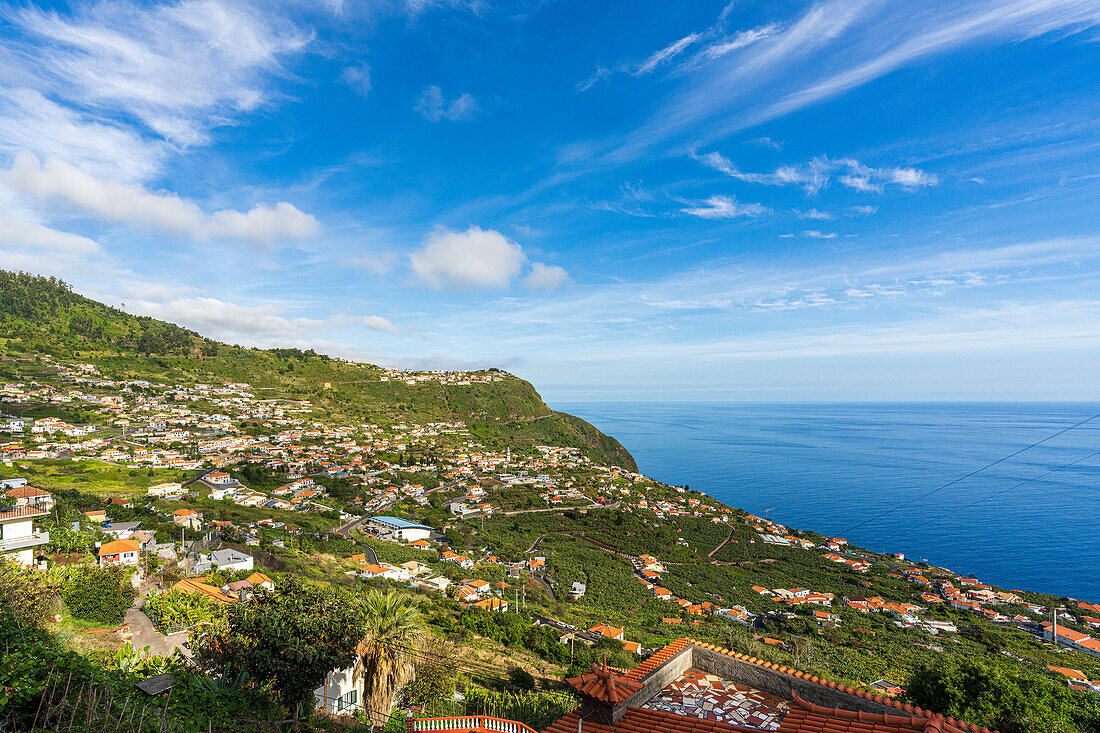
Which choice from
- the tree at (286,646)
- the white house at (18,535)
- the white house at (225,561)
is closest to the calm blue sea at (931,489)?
the tree at (286,646)

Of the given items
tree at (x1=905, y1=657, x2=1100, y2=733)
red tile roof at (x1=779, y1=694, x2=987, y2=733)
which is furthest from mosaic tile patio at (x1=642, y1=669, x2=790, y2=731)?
tree at (x1=905, y1=657, x2=1100, y2=733)

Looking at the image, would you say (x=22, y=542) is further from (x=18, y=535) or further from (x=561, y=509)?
(x=561, y=509)

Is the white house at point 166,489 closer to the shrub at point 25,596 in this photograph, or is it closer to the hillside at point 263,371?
the shrub at point 25,596

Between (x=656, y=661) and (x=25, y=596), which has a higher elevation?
(x=656, y=661)

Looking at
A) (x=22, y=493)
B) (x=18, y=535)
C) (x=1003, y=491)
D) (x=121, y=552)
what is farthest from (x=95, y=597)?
(x=1003, y=491)

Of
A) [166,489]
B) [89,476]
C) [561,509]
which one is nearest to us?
[166,489]

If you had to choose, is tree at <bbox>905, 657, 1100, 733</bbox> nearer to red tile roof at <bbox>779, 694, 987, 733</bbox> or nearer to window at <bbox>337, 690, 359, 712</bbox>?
red tile roof at <bbox>779, 694, 987, 733</bbox>

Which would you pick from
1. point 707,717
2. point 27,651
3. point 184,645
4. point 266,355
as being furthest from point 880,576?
point 266,355
